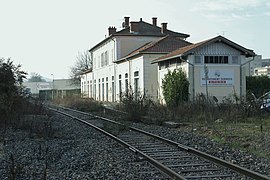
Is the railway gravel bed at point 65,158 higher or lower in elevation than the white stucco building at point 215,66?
lower

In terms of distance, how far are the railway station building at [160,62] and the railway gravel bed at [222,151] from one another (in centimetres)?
957

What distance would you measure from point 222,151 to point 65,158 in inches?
173

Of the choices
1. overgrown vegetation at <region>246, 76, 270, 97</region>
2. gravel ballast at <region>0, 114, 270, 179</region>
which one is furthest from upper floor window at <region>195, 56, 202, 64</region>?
gravel ballast at <region>0, 114, 270, 179</region>

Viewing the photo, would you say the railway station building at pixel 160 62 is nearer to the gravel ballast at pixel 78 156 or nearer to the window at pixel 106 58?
the window at pixel 106 58

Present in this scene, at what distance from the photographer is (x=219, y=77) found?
30.9m

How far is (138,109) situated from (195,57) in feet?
26.4

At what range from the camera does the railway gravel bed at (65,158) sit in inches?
356

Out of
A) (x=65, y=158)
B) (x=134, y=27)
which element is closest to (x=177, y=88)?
(x=65, y=158)

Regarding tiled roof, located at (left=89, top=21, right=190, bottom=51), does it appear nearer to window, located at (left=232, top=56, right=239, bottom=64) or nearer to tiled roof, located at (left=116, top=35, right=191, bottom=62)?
tiled roof, located at (left=116, top=35, right=191, bottom=62)

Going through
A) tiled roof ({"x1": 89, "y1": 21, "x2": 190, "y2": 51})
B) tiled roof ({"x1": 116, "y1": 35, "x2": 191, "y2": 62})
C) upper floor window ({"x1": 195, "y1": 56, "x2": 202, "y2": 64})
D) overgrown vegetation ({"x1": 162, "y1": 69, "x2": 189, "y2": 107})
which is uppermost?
tiled roof ({"x1": 89, "y1": 21, "x2": 190, "y2": 51})

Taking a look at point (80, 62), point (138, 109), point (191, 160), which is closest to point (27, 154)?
point (191, 160)

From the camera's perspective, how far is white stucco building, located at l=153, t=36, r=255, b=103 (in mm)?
30141

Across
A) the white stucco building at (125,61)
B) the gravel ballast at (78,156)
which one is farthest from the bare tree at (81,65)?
the gravel ballast at (78,156)

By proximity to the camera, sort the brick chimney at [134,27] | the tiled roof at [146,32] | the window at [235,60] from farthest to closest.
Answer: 1. the brick chimney at [134,27]
2. the tiled roof at [146,32]
3. the window at [235,60]
